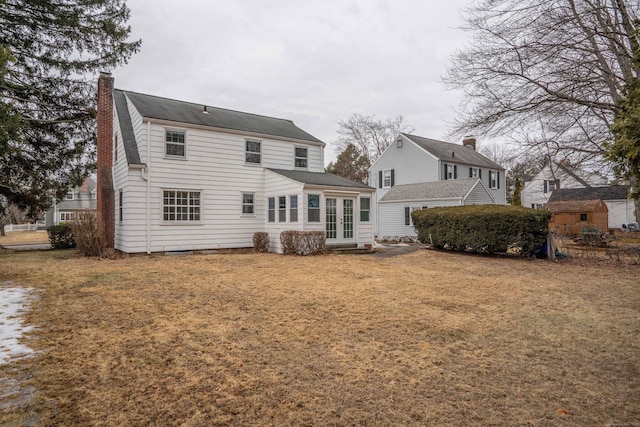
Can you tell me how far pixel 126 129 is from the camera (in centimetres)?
1477

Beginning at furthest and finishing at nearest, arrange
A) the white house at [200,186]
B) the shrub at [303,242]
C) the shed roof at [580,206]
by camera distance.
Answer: the shed roof at [580,206], the shrub at [303,242], the white house at [200,186]

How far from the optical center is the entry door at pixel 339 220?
15.6 m

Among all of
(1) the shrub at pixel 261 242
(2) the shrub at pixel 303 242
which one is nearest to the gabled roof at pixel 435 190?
(2) the shrub at pixel 303 242

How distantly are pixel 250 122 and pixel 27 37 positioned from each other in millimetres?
10862

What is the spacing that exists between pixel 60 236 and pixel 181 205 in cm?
795

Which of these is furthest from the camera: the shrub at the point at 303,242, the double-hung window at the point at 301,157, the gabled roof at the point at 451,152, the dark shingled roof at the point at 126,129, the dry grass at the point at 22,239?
the gabled roof at the point at 451,152

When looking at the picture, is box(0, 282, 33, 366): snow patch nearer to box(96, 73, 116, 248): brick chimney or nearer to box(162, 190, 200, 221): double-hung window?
box(162, 190, 200, 221): double-hung window

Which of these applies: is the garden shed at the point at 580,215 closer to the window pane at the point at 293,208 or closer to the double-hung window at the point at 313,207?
the double-hung window at the point at 313,207

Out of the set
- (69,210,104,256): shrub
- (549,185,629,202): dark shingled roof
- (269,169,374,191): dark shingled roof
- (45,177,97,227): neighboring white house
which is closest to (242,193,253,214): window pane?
(269,169,374,191): dark shingled roof

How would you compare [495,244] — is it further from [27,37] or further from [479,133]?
[27,37]

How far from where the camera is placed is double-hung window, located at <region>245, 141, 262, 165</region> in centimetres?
1650

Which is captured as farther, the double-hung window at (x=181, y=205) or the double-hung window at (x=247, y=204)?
the double-hung window at (x=247, y=204)

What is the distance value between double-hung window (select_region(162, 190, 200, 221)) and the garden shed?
Result: 91.5 ft

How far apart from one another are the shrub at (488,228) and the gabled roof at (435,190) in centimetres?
698
